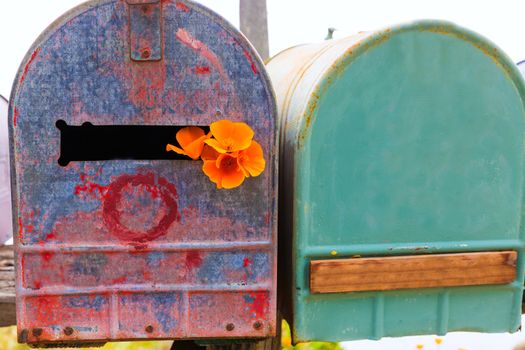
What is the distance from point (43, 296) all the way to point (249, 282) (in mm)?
589

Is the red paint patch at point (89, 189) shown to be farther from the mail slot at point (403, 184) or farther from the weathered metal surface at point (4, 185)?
the weathered metal surface at point (4, 185)

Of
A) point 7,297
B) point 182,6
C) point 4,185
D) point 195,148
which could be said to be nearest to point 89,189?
point 195,148

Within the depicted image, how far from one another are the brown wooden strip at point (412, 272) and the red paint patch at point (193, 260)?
330 millimetres

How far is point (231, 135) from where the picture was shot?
→ 1.46 meters

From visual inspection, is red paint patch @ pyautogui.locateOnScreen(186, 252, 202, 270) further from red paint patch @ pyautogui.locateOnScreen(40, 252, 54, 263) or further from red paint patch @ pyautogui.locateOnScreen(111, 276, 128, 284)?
red paint patch @ pyautogui.locateOnScreen(40, 252, 54, 263)

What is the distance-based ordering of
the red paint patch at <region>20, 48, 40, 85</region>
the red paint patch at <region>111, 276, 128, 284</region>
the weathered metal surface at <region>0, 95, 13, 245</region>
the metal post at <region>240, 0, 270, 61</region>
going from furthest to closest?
the metal post at <region>240, 0, 270, 61</region>, the weathered metal surface at <region>0, 95, 13, 245</region>, the red paint patch at <region>111, 276, 128, 284</region>, the red paint patch at <region>20, 48, 40, 85</region>

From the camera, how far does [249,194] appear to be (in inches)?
59.6

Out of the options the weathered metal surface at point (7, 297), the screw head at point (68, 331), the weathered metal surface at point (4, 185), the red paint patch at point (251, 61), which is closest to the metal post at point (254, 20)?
the weathered metal surface at point (4, 185)

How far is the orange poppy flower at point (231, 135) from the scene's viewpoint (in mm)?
1441

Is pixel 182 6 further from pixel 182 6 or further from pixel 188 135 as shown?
pixel 188 135

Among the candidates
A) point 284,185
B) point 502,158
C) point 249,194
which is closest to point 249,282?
point 249,194

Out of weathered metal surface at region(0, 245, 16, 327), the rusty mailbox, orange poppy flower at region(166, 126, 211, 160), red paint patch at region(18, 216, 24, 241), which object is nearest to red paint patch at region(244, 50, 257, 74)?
the rusty mailbox

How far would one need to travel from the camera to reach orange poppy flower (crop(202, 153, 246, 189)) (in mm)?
1460

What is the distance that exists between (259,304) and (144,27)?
85 centimetres
